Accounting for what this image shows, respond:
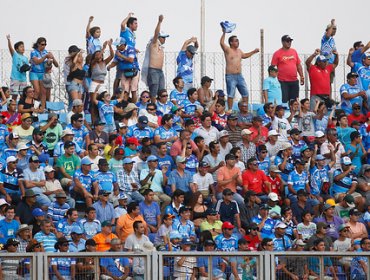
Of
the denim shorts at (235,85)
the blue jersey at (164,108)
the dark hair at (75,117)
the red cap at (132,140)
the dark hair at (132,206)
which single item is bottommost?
the dark hair at (132,206)

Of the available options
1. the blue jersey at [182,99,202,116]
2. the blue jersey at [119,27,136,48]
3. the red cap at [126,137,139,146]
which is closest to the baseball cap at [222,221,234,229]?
the red cap at [126,137,139,146]

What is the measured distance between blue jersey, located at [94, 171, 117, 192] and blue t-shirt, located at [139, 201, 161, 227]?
70cm

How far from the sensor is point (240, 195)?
94.3ft

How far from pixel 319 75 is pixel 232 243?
7972 mm

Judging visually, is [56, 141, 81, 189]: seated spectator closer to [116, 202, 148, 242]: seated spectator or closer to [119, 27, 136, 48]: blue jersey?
[116, 202, 148, 242]: seated spectator

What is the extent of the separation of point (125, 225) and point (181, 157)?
2.78 m

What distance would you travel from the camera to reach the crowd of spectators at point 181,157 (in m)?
26.6

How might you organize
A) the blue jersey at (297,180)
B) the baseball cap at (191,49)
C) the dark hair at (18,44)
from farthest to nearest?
1. the baseball cap at (191,49)
2. the dark hair at (18,44)
3. the blue jersey at (297,180)

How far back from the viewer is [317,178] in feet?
98.5

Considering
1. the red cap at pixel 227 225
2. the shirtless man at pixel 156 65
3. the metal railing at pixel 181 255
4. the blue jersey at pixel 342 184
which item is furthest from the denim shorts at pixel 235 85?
the metal railing at pixel 181 255

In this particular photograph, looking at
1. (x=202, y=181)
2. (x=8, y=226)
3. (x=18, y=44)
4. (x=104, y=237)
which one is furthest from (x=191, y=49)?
(x=8, y=226)

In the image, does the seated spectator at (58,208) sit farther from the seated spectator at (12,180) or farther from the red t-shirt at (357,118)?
the red t-shirt at (357,118)

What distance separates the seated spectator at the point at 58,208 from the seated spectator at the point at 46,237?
114cm

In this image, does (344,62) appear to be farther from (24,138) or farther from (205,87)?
(24,138)
